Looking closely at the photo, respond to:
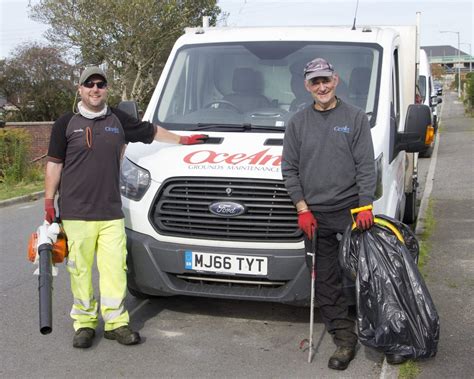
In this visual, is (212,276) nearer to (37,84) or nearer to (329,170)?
(329,170)

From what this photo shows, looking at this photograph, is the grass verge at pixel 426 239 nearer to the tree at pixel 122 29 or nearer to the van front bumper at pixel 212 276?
the van front bumper at pixel 212 276

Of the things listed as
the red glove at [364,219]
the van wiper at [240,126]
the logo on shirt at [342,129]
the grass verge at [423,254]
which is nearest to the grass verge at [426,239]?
the grass verge at [423,254]

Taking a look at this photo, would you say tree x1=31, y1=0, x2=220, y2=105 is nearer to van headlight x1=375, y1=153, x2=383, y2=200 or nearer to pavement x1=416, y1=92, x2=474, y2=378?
pavement x1=416, y1=92, x2=474, y2=378

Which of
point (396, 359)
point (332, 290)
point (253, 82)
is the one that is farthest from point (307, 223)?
point (253, 82)

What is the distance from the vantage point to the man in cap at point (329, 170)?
436 centimetres

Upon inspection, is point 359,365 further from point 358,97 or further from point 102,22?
point 102,22

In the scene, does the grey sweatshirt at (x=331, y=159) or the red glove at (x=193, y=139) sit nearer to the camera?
the grey sweatshirt at (x=331, y=159)

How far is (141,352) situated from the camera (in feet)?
15.9

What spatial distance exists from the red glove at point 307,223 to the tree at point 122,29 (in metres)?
25.0

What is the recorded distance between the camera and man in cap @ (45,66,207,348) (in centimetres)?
480

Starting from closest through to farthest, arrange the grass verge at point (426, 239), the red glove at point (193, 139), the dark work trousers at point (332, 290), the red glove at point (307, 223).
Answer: the red glove at point (307, 223), the dark work trousers at point (332, 290), the red glove at point (193, 139), the grass verge at point (426, 239)

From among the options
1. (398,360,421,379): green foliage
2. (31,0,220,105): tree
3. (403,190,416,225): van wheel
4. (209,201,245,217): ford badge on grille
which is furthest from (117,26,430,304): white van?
(31,0,220,105): tree

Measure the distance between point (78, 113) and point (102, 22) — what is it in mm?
25086

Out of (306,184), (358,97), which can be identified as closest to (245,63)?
(358,97)
